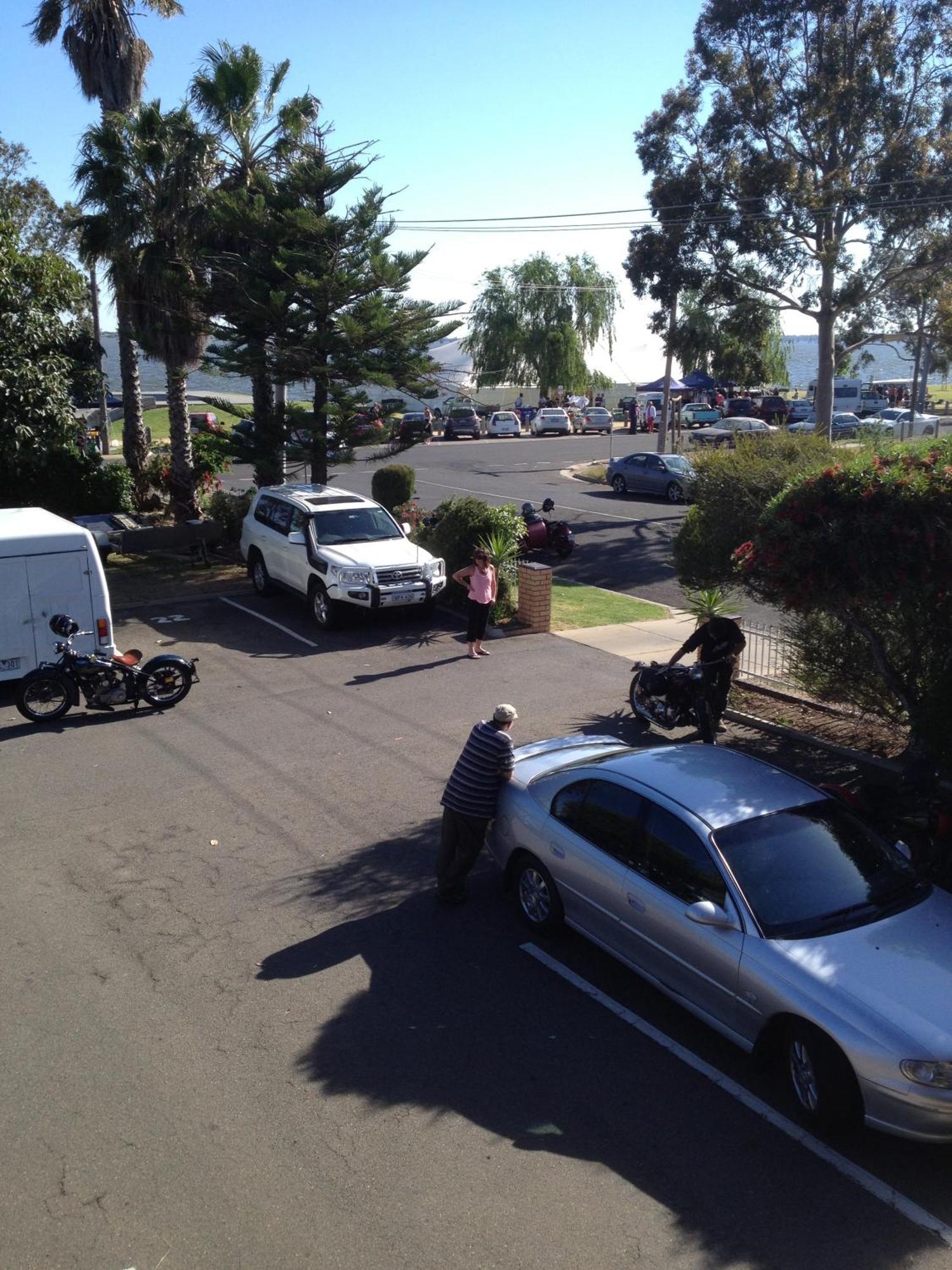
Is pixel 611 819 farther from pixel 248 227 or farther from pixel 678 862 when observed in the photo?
pixel 248 227

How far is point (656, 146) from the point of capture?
3312 centimetres

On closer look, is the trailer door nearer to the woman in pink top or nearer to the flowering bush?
the woman in pink top

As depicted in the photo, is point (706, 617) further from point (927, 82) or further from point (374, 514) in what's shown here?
point (927, 82)

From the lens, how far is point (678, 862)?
252 inches

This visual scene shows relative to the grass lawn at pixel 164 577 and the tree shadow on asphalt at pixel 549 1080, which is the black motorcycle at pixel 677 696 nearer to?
the tree shadow on asphalt at pixel 549 1080

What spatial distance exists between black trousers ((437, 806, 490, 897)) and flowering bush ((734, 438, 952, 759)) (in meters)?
3.23

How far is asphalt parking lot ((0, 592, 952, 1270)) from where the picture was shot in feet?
15.6

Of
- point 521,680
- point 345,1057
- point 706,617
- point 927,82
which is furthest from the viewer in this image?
point 927,82

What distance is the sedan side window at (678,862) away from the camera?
20.3 feet

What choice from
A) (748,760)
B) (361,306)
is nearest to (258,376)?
(361,306)

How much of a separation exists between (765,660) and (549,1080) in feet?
28.7

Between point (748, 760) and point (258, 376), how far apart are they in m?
14.5

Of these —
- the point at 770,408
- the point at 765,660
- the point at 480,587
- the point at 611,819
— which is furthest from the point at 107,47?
the point at 770,408

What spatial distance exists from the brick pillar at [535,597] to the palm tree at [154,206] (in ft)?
27.3
